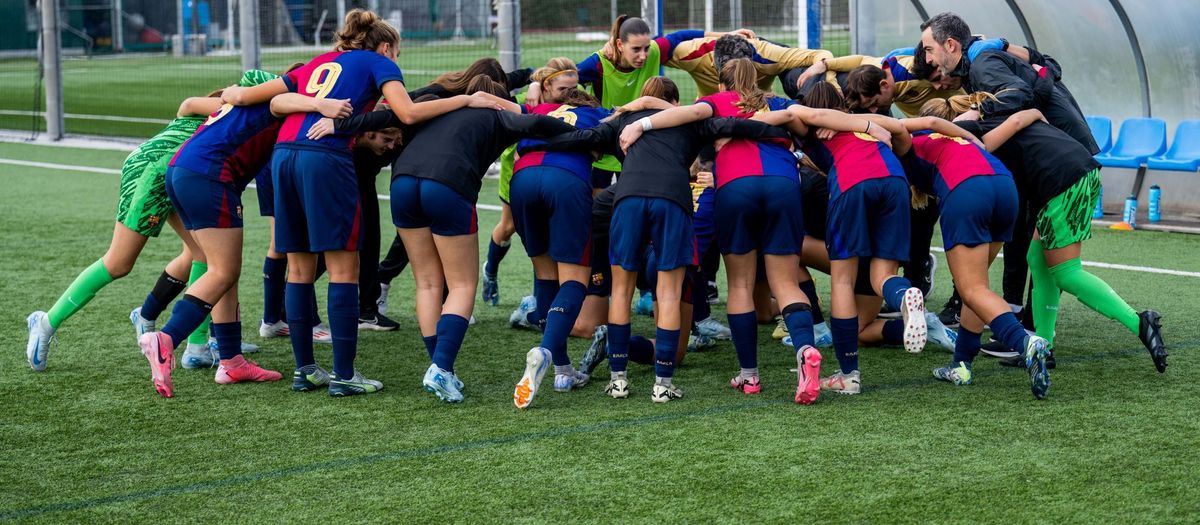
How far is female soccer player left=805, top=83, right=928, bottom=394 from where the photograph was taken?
5770 mm

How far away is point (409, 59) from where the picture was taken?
2153 centimetres

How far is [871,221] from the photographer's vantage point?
231 inches

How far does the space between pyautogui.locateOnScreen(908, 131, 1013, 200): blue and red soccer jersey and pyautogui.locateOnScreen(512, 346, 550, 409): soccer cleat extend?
6.46 ft

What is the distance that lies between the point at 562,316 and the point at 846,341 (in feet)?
4.22

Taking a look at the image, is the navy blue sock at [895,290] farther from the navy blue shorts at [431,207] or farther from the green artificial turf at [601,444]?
the navy blue shorts at [431,207]

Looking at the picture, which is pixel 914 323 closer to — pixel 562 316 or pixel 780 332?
pixel 562 316

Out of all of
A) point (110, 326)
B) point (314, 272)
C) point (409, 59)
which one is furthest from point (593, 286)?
point (409, 59)

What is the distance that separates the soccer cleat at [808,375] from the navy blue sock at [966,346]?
2.86ft

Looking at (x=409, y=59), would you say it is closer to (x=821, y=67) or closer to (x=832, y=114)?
(x=821, y=67)

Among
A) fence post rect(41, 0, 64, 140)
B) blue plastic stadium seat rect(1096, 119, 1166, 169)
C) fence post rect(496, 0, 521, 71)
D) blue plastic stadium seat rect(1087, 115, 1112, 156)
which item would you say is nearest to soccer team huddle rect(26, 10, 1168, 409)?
blue plastic stadium seat rect(1096, 119, 1166, 169)

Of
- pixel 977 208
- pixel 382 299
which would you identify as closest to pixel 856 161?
pixel 977 208

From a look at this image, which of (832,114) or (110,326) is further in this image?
(110,326)

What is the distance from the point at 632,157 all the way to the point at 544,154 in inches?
18.5

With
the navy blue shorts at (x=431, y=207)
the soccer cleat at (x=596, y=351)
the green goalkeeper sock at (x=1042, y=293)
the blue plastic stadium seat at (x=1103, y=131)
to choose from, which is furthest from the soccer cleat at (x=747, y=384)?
the blue plastic stadium seat at (x=1103, y=131)
